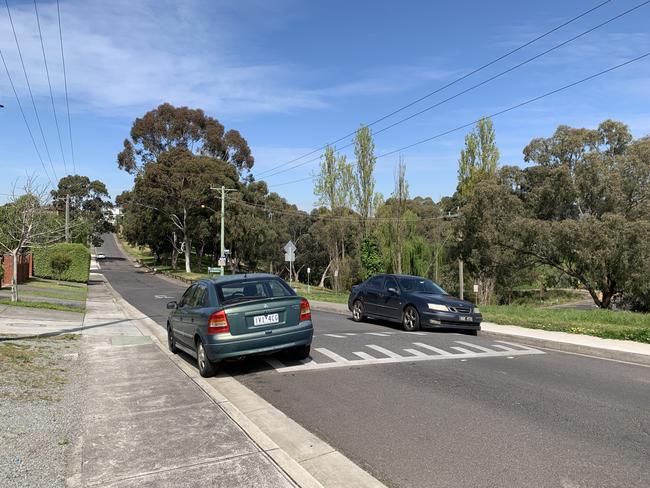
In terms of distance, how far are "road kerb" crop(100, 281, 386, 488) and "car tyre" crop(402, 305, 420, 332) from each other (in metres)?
6.57

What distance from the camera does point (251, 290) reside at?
348 inches

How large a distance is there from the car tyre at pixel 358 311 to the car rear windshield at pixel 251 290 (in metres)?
7.26

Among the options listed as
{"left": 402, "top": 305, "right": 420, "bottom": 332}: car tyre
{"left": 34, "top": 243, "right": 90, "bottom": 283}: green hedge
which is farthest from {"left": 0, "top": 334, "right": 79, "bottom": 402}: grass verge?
{"left": 34, "top": 243, "right": 90, "bottom": 283}: green hedge

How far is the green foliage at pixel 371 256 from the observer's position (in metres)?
42.0

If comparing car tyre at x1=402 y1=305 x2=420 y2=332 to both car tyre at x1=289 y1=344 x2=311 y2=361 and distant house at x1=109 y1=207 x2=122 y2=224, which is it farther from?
distant house at x1=109 y1=207 x2=122 y2=224

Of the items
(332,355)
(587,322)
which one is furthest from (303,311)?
(587,322)

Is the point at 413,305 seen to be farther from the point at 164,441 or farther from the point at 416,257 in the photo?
the point at 416,257

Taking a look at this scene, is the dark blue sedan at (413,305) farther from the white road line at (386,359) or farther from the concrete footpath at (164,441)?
the concrete footpath at (164,441)

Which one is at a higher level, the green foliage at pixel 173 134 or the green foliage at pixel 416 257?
the green foliage at pixel 173 134

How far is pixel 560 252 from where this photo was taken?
92.8 feet

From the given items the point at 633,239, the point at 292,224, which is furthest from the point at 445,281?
the point at 292,224

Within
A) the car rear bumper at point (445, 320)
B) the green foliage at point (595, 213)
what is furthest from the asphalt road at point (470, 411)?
the green foliage at point (595, 213)

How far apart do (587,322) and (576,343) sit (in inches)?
139

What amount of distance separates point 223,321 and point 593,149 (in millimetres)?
31701
